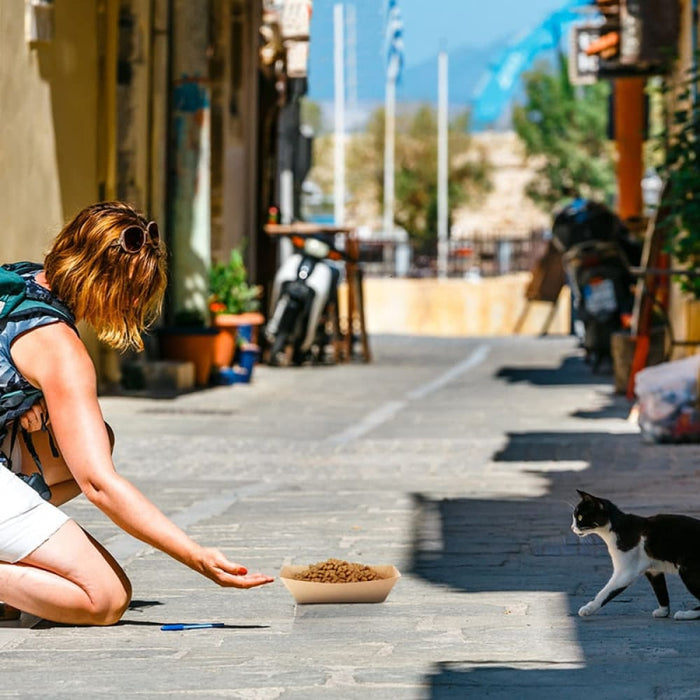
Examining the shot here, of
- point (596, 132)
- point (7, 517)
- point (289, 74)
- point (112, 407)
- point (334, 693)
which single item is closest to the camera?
point (334, 693)

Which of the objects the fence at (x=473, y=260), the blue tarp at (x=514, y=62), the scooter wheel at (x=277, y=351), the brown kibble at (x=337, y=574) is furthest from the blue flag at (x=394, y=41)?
the brown kibble at (x=337, y=574)

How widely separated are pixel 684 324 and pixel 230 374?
15.3 ft

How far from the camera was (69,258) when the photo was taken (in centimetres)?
507

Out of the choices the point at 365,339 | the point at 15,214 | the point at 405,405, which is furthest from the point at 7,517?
the point at 365,339

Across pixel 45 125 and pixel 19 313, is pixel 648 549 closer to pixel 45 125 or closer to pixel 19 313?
pixel 19 313

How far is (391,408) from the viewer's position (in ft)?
50.7

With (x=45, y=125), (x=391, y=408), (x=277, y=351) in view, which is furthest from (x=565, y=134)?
(x=45, y=125)

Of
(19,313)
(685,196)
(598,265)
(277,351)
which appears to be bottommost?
(277,351)

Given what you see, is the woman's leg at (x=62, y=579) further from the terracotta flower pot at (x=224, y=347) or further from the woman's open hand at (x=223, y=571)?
the terracotta flower pot at (x=224, y=347)

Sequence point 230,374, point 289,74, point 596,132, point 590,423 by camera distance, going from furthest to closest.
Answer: point 596,132 → point 289,74 → point 230,374 → point 590,423

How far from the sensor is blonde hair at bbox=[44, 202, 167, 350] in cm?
498

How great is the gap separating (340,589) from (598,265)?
14822 millimetres

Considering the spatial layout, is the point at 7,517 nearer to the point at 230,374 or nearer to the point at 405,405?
the point at 405,405

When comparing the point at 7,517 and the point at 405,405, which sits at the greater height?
the point at 7,517
